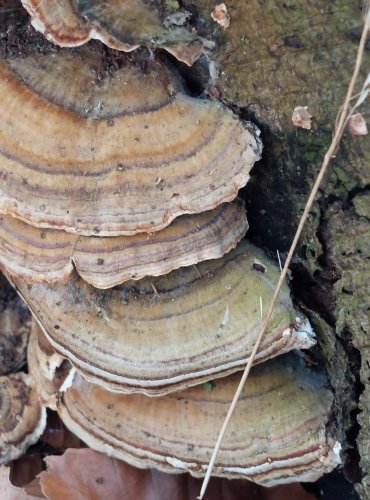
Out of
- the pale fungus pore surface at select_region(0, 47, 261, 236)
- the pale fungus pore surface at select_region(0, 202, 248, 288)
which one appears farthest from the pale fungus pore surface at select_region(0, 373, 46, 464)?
the pale fungus pore surface at select_region(0, 47, 261, 236)

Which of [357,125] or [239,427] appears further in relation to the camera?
[239,427]

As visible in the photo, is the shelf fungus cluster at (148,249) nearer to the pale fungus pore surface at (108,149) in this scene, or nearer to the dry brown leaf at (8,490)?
the pale fungus pore surface at (108,149)

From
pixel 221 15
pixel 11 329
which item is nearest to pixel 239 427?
pixel 11 329

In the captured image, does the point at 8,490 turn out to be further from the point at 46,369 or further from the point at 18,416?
the point at 46,369

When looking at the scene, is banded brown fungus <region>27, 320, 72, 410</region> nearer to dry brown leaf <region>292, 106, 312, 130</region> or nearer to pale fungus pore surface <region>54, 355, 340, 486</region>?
pale fungus pore surface <region>54, 355, 340, 486</region>

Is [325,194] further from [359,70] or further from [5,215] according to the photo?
[5,215]

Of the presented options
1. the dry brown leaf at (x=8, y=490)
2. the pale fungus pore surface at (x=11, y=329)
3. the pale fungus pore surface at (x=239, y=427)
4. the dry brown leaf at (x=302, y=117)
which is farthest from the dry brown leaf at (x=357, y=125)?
the dry brown leaf at (x=8, y=490)
